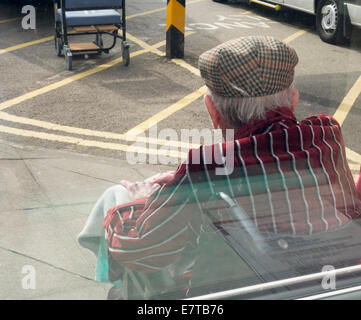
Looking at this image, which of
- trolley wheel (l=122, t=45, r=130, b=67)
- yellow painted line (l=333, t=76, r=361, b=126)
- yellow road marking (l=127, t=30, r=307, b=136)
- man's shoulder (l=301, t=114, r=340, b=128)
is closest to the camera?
man's shoulder (l=301, t=114, r=340, b=128)

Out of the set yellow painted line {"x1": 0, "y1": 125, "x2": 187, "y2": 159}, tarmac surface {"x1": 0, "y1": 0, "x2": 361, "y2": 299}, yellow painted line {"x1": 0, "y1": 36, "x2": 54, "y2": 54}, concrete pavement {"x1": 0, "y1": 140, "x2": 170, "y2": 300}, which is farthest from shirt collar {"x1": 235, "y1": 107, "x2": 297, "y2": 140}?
yellow painted line {"x1": 0, "y1": 36, "x2": 54, "y2": 54}

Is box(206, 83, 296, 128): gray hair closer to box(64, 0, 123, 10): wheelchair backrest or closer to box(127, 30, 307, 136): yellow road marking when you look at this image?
box(127, 30, 307, 136): yellow road marking

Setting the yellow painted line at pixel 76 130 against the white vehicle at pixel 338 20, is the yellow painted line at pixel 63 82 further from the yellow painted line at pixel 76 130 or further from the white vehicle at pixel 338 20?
the white vehicle at pixel 338 20

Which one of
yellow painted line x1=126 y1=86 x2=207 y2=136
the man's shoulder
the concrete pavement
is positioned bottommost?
yellow painted line x1=126 y1=86 x2=207 y2=136

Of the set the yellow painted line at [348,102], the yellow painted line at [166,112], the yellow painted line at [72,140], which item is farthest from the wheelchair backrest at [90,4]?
the yellow painted line at [348,102]

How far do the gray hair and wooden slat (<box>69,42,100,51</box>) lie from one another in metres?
5.04

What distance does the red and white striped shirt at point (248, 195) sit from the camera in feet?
4.76

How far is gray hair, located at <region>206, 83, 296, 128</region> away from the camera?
1512 millimetres

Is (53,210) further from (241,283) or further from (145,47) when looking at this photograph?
(145,47)

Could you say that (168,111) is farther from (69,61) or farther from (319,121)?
(319,121)

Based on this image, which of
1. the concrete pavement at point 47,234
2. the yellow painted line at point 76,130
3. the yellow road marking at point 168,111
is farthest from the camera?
the yellow road marking at point 168,111

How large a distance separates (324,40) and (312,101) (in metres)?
0.41

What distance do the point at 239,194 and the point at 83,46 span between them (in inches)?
211
